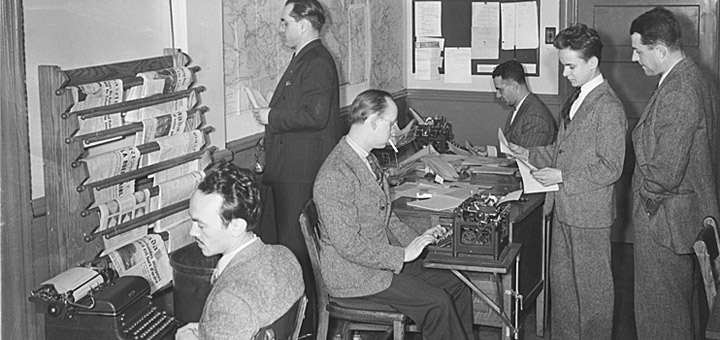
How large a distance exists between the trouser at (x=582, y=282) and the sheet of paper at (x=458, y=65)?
2920mm

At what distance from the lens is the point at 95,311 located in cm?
302

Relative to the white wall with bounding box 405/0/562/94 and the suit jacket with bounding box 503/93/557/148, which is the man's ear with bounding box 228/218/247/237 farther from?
the white wall with bounding box 405/0/562/94

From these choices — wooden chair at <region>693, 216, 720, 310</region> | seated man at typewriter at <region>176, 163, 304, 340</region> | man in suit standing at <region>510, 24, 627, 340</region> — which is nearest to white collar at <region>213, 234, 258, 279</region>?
seated man at typewriter at <region>176, 163, 304, 340</region>

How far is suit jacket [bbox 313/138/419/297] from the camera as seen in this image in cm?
380

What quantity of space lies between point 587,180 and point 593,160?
10 centimetres

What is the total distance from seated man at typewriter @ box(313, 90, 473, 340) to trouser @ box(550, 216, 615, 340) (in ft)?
2.52

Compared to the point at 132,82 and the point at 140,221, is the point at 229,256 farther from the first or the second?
the point at 132,82

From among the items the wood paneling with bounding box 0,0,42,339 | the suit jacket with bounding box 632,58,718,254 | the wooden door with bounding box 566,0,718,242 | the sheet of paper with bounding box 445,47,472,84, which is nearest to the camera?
the wood paneling with bounding box 0,0,42,339

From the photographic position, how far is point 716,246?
3.54m

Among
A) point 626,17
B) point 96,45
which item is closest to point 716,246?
point 96,45

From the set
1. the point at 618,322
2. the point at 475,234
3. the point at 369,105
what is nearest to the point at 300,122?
the point at 369,105

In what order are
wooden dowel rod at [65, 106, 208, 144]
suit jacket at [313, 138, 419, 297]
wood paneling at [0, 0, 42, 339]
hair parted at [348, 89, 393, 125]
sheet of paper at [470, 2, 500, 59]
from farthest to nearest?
sheet of paper at [470, 2, 500, 59], hair parted at [348, 89, 393, 125], suit jacket at [313, 138, 419, 297], wooden dowel rod at [65, 106, 208, 144], wood paneling at [0, 0, 42, 339]

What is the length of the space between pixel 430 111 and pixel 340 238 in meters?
3.82

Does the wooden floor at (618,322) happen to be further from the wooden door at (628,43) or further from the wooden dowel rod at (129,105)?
the wooden dowel rod at (129,105)
